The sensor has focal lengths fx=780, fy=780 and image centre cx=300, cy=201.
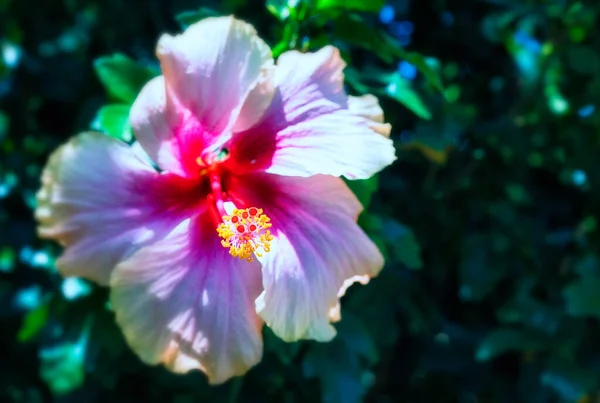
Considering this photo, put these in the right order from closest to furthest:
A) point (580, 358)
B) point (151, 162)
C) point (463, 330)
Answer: point (151, 162) < point (580, 358) < point (463, 330)

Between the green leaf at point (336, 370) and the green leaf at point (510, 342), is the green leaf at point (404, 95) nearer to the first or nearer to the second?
the green leaf at point (336, 370)

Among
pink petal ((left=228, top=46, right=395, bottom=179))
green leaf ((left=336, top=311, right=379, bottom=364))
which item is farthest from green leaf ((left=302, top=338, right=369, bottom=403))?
pink petal ((left=228, top=46, right=395, bottom=179))

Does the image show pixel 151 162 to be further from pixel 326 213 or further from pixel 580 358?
pixel 580 358

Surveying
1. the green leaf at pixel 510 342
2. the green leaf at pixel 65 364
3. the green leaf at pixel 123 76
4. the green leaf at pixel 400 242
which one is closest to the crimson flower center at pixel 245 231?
the green leaf at pixel 123 76

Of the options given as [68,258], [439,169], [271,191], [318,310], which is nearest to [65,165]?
[68,258]

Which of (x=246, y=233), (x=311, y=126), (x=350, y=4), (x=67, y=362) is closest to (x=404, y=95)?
(x=350, y=4)

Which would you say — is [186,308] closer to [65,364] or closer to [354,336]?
[354,336]

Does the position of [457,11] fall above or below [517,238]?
above

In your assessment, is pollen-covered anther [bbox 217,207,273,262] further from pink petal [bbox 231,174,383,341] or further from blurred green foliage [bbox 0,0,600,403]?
blurred green foliage [bbox 0,0,600,403]
